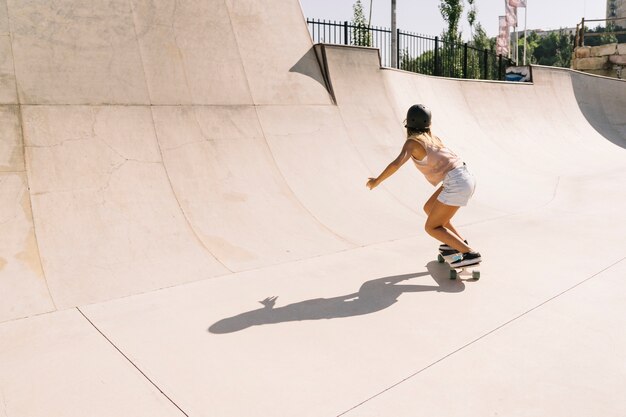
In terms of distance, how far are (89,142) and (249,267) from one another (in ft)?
7.02

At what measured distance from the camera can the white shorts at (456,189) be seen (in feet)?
14.0

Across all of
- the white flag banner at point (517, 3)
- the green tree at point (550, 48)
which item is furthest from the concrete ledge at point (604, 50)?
the green tree at point (550, 48)

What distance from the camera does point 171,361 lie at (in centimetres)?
293

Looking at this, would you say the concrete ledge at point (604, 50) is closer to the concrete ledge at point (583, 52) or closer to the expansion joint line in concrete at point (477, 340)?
the concrete ledge at point (583, 52)

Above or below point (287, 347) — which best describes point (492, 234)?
below

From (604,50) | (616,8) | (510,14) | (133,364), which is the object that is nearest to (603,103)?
(604,50)

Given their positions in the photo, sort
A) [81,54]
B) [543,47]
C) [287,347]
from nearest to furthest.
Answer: [287,347] → [81,54] → [543,47]

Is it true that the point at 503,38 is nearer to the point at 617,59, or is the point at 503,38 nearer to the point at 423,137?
the point at 617,59

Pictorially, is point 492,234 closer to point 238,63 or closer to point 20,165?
point 238,63

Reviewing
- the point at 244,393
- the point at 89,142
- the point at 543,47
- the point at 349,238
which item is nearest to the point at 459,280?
the point at 349,238

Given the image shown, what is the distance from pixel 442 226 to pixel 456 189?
0.37m

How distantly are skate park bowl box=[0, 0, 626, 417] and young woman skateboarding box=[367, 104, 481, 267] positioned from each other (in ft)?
1.26

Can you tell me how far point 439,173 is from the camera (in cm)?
438

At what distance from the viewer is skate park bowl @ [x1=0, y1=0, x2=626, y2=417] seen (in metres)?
2.70
